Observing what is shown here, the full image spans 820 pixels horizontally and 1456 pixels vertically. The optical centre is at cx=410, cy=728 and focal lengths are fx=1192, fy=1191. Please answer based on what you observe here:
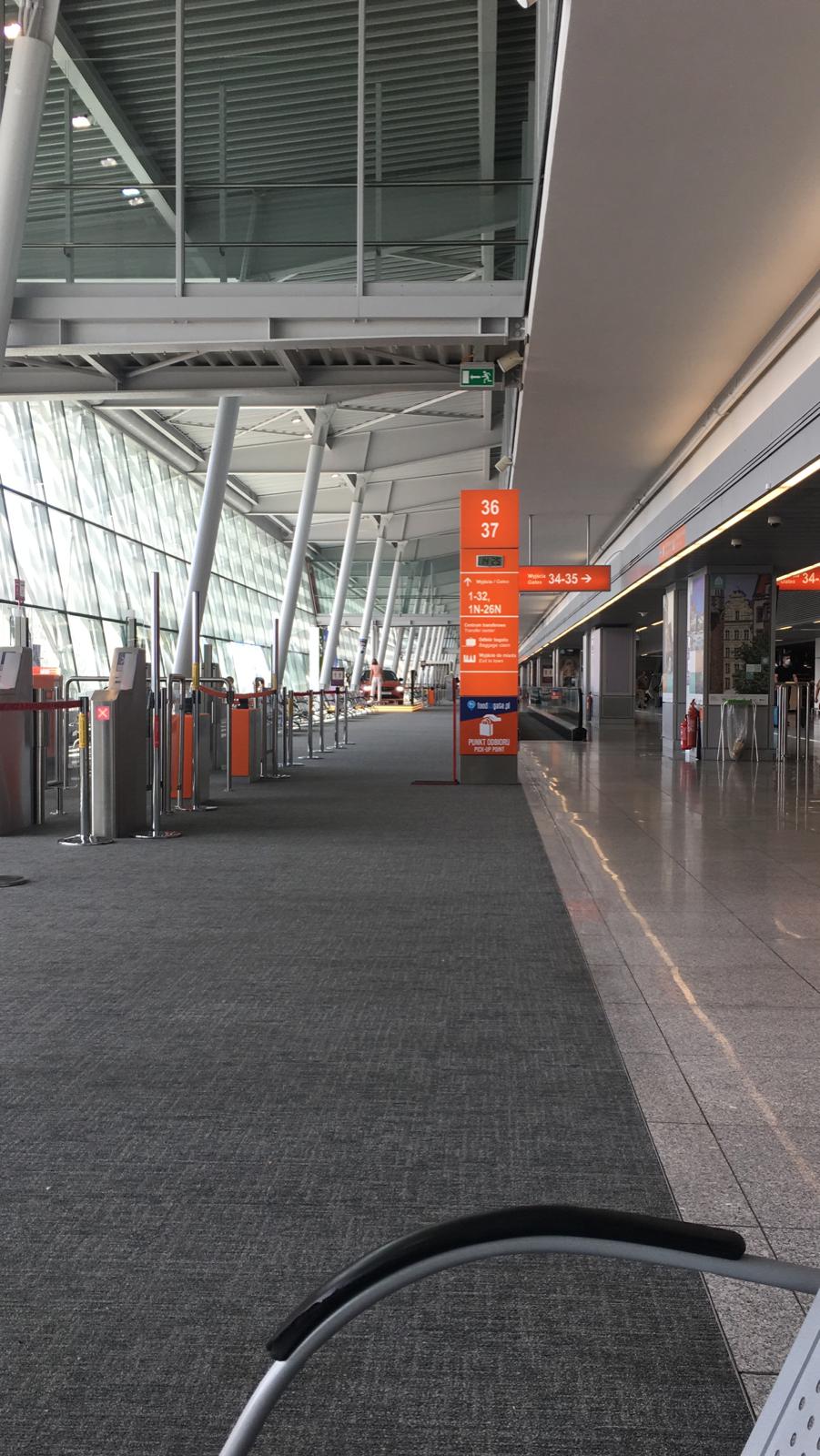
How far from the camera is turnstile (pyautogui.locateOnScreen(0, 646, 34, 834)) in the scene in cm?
1105

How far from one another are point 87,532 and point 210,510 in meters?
4.98

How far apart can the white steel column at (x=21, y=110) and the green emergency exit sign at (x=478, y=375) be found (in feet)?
20.7

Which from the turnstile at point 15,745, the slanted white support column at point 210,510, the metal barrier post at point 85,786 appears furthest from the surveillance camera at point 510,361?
the metal barrier post at point 85,786

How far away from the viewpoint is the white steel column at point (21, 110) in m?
11.9

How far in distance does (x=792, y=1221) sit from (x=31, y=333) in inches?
617

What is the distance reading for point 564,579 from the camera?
24.7 meters

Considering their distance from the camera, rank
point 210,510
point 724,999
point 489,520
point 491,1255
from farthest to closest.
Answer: point 210,510
point 489,520
point 724,999
point 491,1255

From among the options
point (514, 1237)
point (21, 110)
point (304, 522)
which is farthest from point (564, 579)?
point (514, 1237)

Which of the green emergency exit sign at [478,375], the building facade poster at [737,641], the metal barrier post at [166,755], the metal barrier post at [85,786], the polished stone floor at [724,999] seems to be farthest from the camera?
the building facade poster at [737,641]

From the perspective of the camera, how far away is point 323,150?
15797 mm

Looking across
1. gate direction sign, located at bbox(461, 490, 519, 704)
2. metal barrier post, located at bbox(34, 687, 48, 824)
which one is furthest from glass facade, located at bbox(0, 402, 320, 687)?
metal barrier post, located at bbox(34, 687, 48, 824)

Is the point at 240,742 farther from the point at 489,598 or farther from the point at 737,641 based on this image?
the point at 737,641

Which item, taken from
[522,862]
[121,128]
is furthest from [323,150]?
[522,862]

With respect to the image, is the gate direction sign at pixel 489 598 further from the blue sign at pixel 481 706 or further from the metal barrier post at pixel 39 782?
the metal barrier post at pixel 39 782
